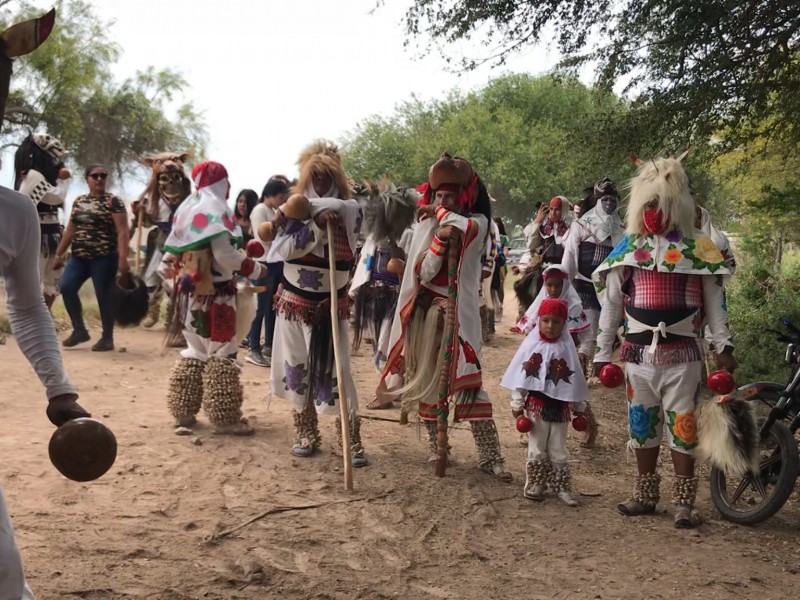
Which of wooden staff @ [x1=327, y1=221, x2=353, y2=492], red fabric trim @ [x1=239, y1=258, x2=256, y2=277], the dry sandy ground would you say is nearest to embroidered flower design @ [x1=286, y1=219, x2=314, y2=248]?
wooden staff @ [x1=327, y1=221, x2=353, y2=492]

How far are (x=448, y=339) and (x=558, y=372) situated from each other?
76 cm

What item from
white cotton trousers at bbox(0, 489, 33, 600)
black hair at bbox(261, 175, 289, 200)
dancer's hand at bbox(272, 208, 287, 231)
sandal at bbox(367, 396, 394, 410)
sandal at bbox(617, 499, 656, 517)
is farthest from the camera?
black hair at bbox(261, 175, 289, 200)

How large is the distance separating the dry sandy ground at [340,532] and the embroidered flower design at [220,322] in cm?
78

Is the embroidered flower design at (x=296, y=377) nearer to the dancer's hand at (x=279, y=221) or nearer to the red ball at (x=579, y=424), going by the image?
the dancer's hand at (x=279, y=221)

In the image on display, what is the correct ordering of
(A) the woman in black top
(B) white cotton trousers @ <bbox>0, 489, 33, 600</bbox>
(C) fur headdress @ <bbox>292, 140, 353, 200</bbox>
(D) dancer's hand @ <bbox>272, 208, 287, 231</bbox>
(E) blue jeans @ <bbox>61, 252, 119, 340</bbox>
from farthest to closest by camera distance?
(A) the woman in black top < (E) blue jeans @ <bbox>61, 252, 119, 340</bbox> < (C) fur headdress @ <bbox>292, 140, 353, 200</bbox> < (D) dancer's hand @ <bbox>272, 208, 287, 231</bbox> < (B) white cotton trousers @ <bbox>0, 489, 33, 600</bbox>

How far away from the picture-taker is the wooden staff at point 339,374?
5352mm

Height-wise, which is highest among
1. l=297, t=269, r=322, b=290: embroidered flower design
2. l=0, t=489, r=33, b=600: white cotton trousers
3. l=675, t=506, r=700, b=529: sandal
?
l=297, t=269, r=322, b=290: embroidered flower design

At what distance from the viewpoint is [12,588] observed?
2.20 m

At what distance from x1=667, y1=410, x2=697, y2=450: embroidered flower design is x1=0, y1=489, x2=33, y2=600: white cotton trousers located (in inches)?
150

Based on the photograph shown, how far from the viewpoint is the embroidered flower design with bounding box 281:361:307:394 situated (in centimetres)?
600

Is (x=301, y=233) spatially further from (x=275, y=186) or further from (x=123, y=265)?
(x=275, y=186)

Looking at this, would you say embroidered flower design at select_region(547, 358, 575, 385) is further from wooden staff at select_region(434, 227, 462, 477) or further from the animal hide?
the animal hide

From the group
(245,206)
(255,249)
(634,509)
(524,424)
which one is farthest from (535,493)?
(245,206)

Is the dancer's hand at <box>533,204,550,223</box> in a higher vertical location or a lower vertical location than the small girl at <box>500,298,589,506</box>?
higher
